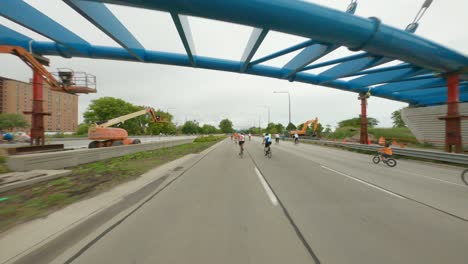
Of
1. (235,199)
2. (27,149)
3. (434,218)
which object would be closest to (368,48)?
(434,218)

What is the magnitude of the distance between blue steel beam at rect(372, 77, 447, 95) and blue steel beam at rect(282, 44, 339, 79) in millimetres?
11745

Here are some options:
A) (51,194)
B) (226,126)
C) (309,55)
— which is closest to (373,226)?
(51,194)

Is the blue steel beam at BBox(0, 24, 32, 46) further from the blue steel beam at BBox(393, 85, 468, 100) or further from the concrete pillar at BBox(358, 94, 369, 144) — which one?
the blue steel beam at BBox(393, 85, 468, 100)

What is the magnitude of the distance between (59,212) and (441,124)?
31.2m

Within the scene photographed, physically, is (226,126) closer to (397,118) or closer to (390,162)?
(397,118)

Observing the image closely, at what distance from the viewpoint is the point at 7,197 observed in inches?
186

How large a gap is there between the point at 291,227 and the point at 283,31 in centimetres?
715

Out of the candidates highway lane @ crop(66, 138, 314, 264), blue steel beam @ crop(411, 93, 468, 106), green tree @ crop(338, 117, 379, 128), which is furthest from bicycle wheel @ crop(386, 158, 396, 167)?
green tree @ crop(338, 117, 379, 128)

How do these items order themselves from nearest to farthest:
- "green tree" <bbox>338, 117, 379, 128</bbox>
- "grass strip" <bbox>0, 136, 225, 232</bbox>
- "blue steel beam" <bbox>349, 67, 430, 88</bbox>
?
"grass strip" <bbox>0, 136, 225, 232</bbox> < "blue steel beam" <bbox>349, 67, 430, 88</bbox> < "green tree" <bbox>338, 117, 379, 128</bbox>

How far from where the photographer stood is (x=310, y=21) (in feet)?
23.6

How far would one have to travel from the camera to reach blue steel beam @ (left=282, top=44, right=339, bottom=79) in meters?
10.6

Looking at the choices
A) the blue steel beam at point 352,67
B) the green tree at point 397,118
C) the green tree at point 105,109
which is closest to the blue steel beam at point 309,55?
the blue steel beam at point 352,67

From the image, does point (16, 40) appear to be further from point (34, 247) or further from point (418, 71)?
point (418, 71)

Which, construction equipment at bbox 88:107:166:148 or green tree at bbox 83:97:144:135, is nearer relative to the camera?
construction equipment at bbox 88:107:166:148
